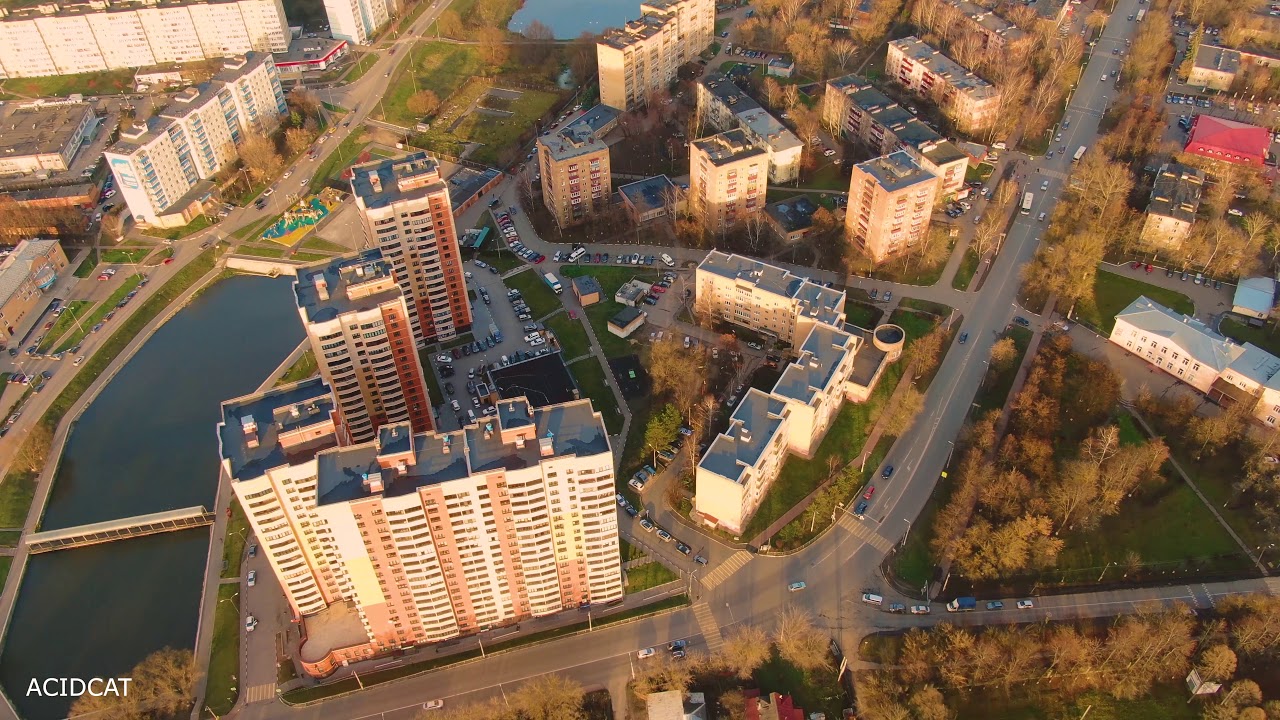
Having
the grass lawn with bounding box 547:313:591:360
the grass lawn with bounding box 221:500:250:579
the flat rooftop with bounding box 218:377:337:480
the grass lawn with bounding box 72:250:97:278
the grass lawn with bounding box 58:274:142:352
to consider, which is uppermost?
the flat rooftop with bounding box 218:377:337:480

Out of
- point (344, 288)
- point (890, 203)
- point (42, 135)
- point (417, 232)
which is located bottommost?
point (42, 135)

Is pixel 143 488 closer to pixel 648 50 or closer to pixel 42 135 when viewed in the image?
pixel 42 135

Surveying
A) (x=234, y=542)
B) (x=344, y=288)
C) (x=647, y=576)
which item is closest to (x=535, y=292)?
(x=344, y=288)

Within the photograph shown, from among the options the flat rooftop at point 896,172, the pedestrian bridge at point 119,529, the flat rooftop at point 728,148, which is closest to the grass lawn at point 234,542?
the pedestrian bridge at point 119,529

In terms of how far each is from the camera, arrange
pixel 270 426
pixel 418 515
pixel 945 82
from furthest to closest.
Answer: pixel 945 82 → pixel 270 426 → pixel 418 515

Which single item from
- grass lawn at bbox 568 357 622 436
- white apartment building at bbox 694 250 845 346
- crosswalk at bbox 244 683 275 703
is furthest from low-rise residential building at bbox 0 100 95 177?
white apartment building at bbox 694 250 845 346

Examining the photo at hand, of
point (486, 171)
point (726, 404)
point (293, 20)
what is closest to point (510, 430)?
point (726, 404)

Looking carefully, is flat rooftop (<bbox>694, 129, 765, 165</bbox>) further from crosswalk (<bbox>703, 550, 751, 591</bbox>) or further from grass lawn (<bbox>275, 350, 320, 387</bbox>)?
grass lawn (<bbox>275, 350, 320, 387</bbox>)
